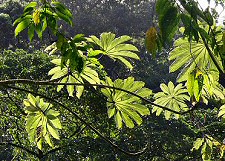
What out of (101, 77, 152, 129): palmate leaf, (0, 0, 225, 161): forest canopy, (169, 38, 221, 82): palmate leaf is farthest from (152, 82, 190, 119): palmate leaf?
(169, 38, 221, 82): palmate leaf

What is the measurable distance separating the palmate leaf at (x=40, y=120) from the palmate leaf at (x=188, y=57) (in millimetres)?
264

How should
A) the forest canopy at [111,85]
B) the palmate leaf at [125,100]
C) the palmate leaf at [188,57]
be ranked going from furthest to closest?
the palmate leaf at [125,100]
the palmate leaf at [188,57]
the forest canopy at [111,85]

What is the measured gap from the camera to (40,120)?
96 cm

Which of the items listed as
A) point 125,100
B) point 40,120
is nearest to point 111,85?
point 125,100

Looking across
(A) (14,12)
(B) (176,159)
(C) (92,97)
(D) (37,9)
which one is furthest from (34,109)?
(A) (14,12)

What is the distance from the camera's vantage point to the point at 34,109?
0.92 meters

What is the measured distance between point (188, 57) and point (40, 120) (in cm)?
33

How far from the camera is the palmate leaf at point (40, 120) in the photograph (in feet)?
3.05

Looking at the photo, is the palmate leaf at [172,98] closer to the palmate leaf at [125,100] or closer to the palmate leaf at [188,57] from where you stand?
the palmate leaf at [125,100]

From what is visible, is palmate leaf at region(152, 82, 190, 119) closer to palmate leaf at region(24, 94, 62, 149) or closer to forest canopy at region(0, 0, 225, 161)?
forest canopy at region(0, 0, 225, 161)

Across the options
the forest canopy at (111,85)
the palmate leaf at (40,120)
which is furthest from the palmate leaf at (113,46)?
the palmate leaf at (40,120)

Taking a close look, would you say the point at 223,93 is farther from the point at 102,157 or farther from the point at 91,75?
the point at 102,157

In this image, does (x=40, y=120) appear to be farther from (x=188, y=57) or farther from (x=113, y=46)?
(x=188, y=57)

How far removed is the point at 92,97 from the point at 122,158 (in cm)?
64
